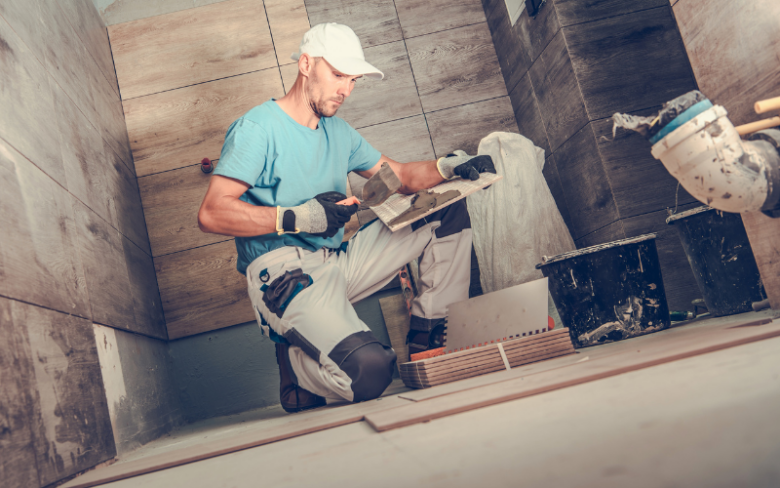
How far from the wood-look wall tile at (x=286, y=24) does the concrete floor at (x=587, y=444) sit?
2.42 m

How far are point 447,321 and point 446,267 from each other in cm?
28

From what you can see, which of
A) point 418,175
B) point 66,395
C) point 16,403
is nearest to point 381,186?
point 418,175

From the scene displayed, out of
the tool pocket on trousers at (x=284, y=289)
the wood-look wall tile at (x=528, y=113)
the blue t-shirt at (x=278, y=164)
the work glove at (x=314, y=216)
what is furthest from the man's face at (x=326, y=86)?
the wood-look wall tile at (x=528, y=113)

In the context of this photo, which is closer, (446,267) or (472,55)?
(446,267)

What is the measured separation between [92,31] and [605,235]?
2.58m

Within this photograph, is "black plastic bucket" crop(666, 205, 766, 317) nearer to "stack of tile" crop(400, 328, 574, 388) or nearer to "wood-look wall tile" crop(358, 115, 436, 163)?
"stack of tile" crop(400, 328, 574, 388)

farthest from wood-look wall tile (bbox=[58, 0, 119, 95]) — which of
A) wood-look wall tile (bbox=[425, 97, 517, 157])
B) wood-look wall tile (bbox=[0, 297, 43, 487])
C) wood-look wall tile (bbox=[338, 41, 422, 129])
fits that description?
wood-look wall tile (bbox=[425, 97, 517, 157])

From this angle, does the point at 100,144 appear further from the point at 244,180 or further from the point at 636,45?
the point at 636,45

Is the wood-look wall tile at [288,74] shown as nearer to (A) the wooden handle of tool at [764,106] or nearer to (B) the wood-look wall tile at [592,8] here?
(B) the wood-look wall tile at [592,8]

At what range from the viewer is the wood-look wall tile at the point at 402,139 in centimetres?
284

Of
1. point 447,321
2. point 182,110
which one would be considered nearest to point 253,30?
point 182,110

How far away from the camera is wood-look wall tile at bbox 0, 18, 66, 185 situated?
52.4 inches

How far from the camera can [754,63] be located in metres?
1.23

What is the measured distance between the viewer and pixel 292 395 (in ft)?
6.23
